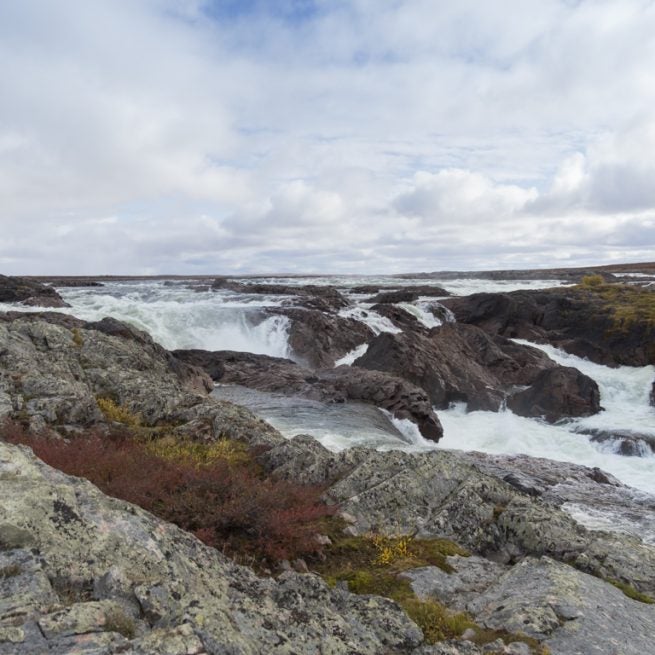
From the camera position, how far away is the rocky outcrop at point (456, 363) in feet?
105

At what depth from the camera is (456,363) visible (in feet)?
114

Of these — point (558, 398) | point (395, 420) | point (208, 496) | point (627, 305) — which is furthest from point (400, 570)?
point (627, 305)

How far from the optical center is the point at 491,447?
25.4 meters

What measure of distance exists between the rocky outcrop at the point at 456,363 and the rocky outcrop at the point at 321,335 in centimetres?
694

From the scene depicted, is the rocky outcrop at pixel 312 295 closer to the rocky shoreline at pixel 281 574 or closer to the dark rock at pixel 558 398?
the dark rock at pixel 558 398

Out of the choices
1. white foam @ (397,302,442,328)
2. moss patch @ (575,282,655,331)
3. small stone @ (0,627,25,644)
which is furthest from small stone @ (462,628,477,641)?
white foam @ (397,302,442,328)

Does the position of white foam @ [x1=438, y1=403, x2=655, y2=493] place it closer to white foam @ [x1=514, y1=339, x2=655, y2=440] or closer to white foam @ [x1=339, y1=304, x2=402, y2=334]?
white foam @ [x1=514, y1=339, x2=655, y2=440]

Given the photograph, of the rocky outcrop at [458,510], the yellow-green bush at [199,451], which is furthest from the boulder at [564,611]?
the yellow-green bush at [199,451]

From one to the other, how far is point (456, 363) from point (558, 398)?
21.3ft

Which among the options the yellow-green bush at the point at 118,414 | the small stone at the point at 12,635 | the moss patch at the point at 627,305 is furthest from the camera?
the moss patch at the point at 627,305

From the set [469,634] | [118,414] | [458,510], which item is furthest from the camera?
[118,414]

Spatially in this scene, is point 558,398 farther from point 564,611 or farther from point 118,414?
point 564,611

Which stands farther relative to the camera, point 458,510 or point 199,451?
point 199,451

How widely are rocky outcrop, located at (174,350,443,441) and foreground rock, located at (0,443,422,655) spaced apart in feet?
67.2
